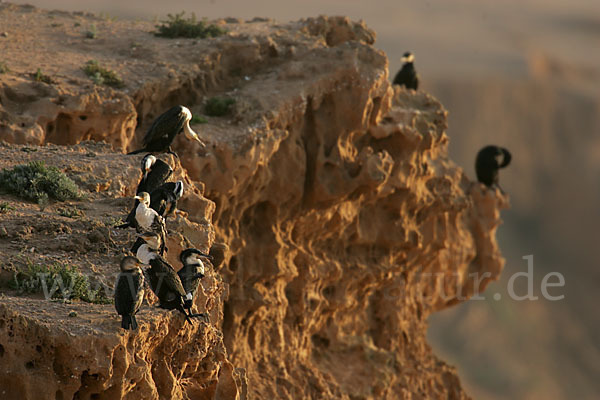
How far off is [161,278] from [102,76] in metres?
10.0

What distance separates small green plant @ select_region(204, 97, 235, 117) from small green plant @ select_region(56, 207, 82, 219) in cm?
690

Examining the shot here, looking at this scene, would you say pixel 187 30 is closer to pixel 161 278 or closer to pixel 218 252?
pixel 218 252

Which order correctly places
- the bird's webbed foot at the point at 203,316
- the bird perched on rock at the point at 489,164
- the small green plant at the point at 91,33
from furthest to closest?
1. the bird perched on rock at the point at 489,164
2. the small green plant at the point at 91,33
3. the bird's webbed foot at the point at 203,316

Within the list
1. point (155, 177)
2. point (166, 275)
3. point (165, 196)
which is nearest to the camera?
point (166, 275)

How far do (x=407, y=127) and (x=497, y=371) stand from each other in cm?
4619

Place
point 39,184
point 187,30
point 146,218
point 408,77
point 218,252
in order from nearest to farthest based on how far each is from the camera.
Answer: point 146,218, point 39,184, point 218,252, point 187,30, point 408,77

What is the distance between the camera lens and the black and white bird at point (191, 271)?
1488cm

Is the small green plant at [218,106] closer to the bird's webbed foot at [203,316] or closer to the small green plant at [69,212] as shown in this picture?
the small green plant at [69,212]

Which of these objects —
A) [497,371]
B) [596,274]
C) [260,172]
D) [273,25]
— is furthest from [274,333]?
[596,274]

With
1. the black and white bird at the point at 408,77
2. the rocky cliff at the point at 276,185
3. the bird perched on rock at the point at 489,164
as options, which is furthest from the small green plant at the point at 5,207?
the bird perched on rock at the point at 489,164

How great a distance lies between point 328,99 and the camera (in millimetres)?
24625

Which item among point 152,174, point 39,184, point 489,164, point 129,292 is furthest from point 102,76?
point 489,164

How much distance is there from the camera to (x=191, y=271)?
14.9 m

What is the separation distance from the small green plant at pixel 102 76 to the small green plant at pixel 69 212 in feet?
21.2
